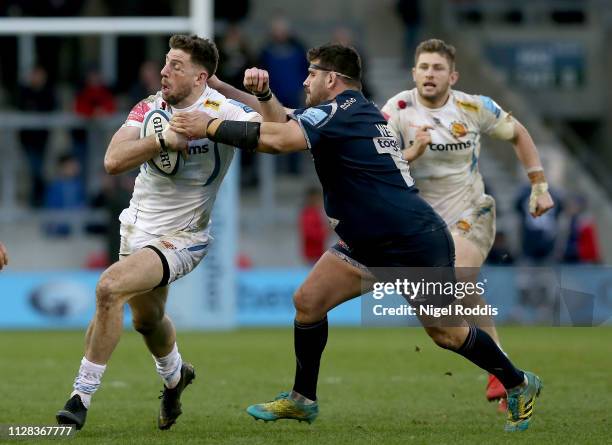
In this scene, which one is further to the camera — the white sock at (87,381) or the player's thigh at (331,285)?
the player's thigh at (331,285)

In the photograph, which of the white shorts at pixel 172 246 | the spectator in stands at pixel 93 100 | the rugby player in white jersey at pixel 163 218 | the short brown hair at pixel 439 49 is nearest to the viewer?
the rugby player in white jersey at pixel 163 218

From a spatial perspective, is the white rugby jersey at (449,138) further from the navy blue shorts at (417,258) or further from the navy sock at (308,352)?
the navy sock at (308,352)

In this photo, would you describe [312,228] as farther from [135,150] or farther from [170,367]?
[135,150]

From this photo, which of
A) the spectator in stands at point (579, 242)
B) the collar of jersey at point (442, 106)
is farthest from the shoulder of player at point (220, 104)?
the spectator in stands at point (579, 242)

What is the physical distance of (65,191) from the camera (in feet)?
72.6

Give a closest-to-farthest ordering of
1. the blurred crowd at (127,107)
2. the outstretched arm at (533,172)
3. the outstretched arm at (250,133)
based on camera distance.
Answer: the outstretched arm at (250,133) < the outstretched arm at (533,172) < the blurred crowd at (127,107)

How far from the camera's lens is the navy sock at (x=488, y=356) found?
8.80 meters

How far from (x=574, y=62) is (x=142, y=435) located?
2079 centimetres

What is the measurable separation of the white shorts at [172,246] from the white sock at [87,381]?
64 centimetres

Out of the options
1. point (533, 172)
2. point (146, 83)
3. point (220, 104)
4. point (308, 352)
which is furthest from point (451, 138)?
point (146, 83)

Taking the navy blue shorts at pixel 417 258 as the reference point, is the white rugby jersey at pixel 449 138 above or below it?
above

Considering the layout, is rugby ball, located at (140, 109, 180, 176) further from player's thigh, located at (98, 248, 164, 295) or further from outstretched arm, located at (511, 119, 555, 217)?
outstretched arm, located at (511, 119, 555, 217)

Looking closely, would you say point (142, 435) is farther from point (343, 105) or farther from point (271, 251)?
point (271, 251)

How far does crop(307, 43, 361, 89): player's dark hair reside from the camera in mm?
8711
